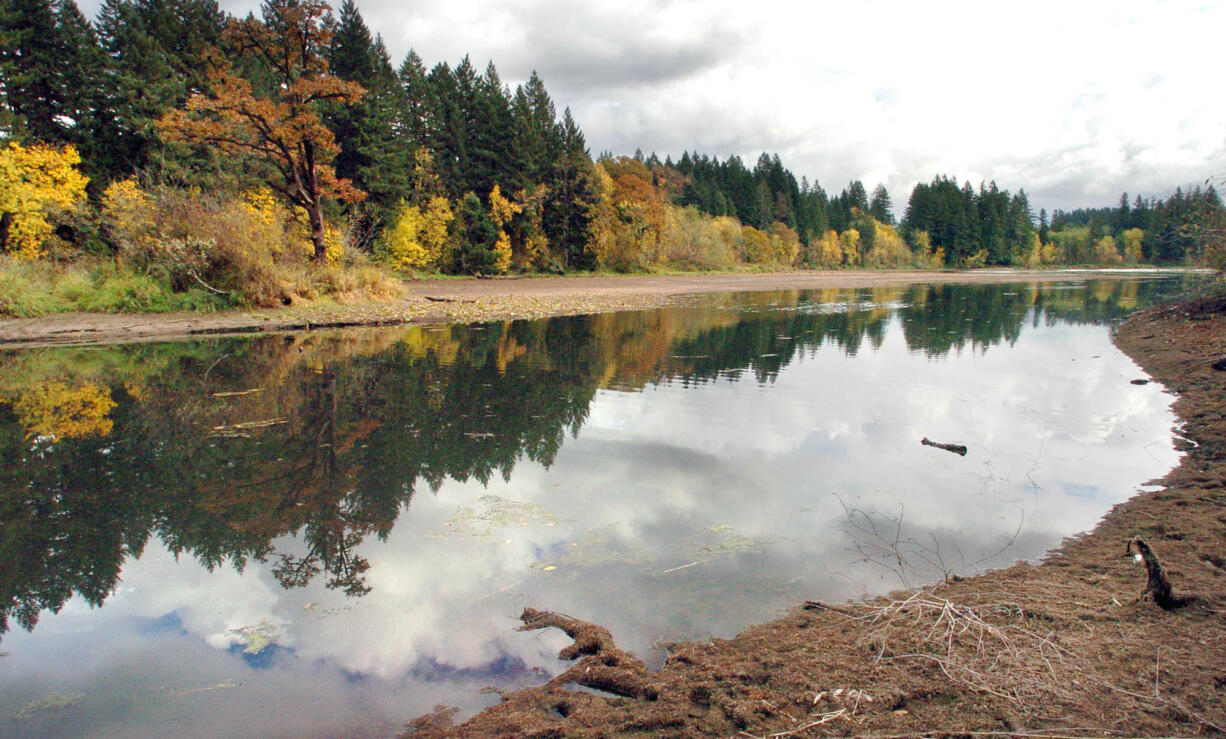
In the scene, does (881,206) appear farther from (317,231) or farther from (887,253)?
(317,231)

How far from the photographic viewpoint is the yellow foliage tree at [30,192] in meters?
27.8

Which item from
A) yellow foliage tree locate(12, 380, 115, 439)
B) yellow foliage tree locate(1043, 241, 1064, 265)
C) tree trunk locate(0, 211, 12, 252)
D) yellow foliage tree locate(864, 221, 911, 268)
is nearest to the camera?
yellow foliage tree locate(12, 380, 115, 439)

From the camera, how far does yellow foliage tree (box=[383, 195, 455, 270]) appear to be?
4694 centimetres

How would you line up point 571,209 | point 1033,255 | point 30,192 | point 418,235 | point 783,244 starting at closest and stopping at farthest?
point 30,192 → point 418,235 → point 571,209 → point 783,244 → point 1033,255

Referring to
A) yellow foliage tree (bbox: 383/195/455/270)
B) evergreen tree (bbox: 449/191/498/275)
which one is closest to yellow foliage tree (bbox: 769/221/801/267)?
evergreen tree (bbox: 449/191/498/275)

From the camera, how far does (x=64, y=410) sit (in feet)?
32.6

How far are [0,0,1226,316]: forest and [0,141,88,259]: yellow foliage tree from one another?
0.08 m

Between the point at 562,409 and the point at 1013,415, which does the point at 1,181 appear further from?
the point at 1013,415

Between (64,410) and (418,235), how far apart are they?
136ft

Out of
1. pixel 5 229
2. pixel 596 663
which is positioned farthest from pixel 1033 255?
pixel 596 663

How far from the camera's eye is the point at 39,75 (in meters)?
34.4

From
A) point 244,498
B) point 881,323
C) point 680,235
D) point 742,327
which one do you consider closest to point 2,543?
point 244,498

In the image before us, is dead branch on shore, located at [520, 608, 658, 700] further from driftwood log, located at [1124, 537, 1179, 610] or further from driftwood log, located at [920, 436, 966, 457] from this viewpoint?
driftwood log, located at [920, 436, 966, 457]

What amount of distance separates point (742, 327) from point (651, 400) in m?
12.6
